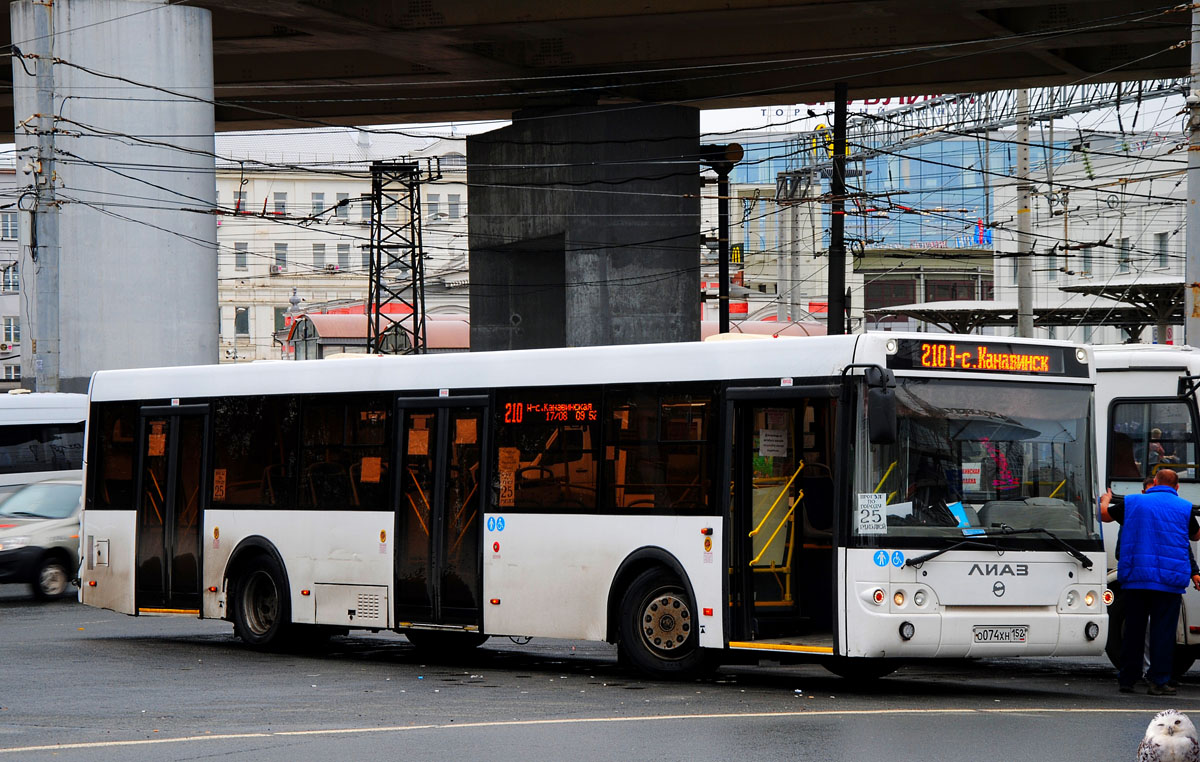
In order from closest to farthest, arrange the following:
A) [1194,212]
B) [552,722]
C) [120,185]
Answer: [552,722]
[1194,212]
[120,185]

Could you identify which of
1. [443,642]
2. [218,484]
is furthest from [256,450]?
[443,642]

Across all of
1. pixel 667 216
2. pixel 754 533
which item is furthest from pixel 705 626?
pixel 667 216

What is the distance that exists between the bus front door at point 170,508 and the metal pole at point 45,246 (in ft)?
38.3

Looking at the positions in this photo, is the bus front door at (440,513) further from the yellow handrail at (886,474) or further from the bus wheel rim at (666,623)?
the yellow handrail at (886,474)

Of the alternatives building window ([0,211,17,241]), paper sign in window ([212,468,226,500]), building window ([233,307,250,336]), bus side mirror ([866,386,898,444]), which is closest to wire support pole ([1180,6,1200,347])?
bus side mirror ([866,386,898,444])

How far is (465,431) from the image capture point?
46.3 feet

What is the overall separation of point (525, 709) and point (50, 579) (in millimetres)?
13385

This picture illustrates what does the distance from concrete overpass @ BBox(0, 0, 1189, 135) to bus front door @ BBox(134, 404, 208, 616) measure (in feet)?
55.1

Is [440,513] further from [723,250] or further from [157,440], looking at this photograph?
[723,250]

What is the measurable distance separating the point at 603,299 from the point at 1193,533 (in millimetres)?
27300

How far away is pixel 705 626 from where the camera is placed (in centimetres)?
1223

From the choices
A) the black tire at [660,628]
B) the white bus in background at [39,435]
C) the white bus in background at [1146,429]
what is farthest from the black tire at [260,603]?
the white bus in background at [39,435]

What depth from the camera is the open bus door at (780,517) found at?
12.1m

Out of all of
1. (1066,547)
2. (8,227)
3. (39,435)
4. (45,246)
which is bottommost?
(1066,547)
